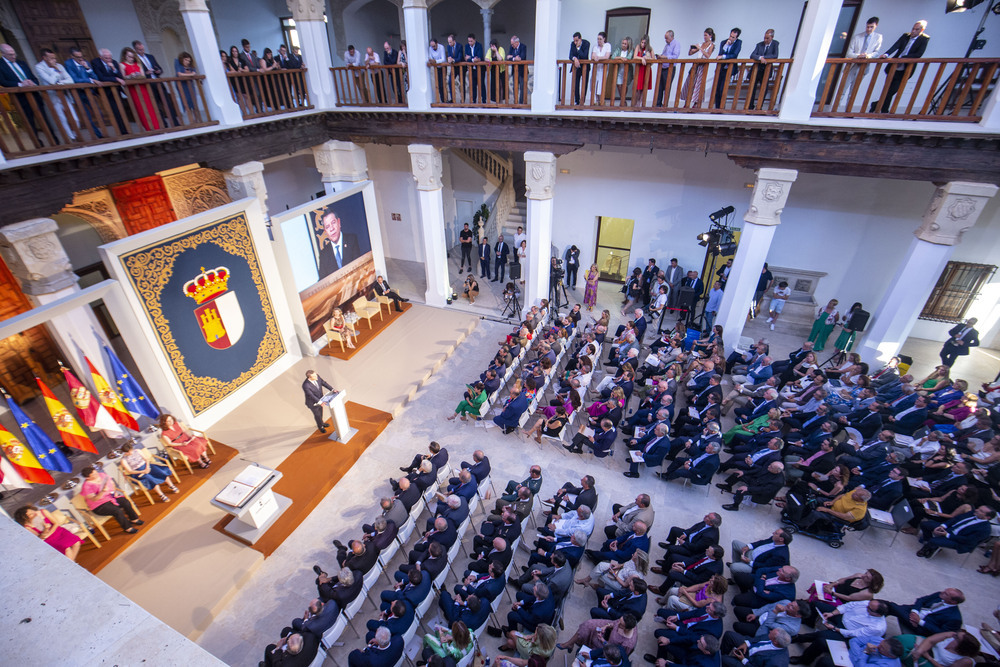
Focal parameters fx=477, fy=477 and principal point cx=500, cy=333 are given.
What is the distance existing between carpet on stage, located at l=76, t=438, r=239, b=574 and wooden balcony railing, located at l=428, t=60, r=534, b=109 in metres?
8.60

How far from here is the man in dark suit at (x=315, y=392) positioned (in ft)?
27.6

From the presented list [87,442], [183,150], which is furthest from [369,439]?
[183,150]

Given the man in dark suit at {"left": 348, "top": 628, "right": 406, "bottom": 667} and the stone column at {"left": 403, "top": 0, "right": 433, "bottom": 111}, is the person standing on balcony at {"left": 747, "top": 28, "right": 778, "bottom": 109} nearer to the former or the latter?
the stone column at {"left": 403, "top": 0, "right": 433, "bottom": 111}

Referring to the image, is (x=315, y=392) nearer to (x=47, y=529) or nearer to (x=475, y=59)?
(x=47, y=529)

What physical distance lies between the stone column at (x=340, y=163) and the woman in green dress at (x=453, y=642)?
10.9 m

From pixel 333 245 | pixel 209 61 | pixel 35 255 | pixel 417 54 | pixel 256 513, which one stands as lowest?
pixel 256 513

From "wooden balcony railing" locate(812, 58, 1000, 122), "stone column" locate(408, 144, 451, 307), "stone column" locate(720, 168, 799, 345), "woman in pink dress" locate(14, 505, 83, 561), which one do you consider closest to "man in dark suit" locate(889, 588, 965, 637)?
"stone column" locate(720, 168, 799, 345)

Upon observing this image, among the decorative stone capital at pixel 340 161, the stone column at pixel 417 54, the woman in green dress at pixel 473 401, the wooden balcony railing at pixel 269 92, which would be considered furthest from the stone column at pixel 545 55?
the woman in green dress at pixel 473 401

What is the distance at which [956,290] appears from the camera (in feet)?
36.2

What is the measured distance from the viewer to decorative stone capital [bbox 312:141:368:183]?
12.7 m

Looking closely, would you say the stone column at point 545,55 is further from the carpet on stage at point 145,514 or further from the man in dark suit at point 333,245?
the carpet on stage at point 145,514

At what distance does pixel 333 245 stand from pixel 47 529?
23.1 feet

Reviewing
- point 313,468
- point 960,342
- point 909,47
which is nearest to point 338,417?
point 313,468

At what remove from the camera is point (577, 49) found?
9797 mm
